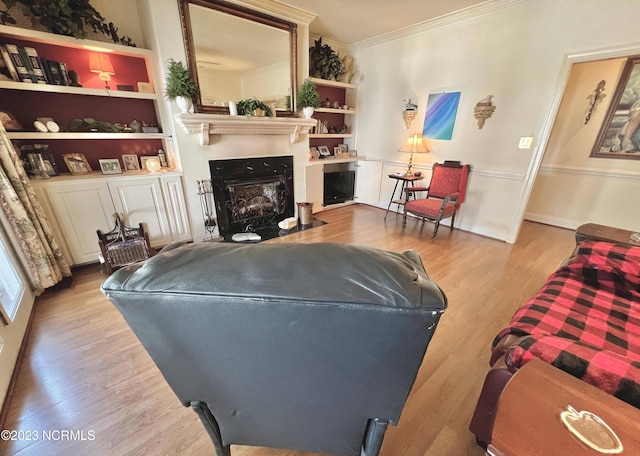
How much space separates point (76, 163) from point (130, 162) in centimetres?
41

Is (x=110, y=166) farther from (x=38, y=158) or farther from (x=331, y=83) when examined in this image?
(x=331, y=83)

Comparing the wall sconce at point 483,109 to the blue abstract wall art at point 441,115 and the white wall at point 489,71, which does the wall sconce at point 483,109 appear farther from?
the blue abstract wall art at point 441,115

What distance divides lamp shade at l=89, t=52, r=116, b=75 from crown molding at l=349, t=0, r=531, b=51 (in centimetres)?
339

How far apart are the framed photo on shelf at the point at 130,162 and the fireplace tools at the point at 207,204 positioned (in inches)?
24.6

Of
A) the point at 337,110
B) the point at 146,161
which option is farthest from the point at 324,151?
the point at 146,161

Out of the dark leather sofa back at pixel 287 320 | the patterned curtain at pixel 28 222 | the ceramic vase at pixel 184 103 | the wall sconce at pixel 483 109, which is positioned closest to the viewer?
the dark leather sofa back at pixel 287 320

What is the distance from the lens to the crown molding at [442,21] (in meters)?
2.67

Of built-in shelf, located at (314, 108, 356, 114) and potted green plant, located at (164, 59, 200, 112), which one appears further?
built-in shelf, located at (314, 108, 356, 114)

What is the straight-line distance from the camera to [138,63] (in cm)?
251

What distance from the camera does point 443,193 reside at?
336cm

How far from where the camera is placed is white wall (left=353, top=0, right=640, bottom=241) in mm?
2346

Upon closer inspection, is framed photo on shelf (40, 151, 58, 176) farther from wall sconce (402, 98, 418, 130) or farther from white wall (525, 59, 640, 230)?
white wall (525, 59, 640, 230)

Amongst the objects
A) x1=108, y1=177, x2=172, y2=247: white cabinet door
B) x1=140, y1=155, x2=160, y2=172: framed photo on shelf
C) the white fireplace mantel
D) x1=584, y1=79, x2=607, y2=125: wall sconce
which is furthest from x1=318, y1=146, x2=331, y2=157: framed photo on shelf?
x1=584, y1=79, x2=607, y2=125: wall sconce

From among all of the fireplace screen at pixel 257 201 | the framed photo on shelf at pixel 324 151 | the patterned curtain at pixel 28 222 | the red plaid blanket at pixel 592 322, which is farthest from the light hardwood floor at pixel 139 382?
the framed photo on shelf at pixel 324 151
